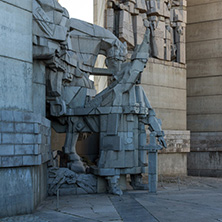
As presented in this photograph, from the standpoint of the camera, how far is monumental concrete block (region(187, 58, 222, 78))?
23203 mm

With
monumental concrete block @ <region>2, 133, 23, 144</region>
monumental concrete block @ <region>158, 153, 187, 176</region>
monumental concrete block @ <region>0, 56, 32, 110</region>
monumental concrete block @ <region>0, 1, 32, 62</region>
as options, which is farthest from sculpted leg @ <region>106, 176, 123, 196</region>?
monumental concrete block @ <region>158, 153, 187, 176</region>

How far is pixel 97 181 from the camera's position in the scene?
43.9 feet

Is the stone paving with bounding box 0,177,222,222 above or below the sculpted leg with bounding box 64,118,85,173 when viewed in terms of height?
below

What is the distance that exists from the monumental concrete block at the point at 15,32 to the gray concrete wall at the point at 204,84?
49.9 ft

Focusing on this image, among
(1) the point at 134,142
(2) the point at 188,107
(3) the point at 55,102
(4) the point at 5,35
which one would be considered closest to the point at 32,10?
(4) the point at 5,35

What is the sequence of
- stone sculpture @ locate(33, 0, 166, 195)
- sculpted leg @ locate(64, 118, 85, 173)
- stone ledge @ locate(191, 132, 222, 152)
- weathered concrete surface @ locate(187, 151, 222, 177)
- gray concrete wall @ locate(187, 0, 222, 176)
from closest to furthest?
stone sculpture @ locate(33, 0, 166, 195), sculpted leg @ locate(64, 118, 85, 173), stone ledge @ locate(191, 132, 222, 152), weathered concrete surface @ locate(187, 151, 222, 177), gray concrete wall @ locate(187, 0, 222, 176)

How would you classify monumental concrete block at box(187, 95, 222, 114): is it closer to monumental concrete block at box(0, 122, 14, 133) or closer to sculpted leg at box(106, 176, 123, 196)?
sculpted leg at box(106, 176, 123, 196)

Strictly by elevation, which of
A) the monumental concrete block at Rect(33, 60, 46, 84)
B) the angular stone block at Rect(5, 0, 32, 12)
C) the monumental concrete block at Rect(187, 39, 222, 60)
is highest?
the monumental concrete block at Rect(187, 39, 222, 60)

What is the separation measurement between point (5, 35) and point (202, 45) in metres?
16.5

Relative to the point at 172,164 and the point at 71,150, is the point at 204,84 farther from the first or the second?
the point at 71,150

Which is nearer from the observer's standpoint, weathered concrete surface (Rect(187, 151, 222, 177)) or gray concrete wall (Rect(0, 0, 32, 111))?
gray concrete wall (Rect(0, 0, 32, 111))

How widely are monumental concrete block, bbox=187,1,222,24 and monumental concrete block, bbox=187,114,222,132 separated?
5.95m

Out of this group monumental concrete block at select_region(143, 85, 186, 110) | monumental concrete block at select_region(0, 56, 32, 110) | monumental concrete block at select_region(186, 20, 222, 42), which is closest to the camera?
monumental concrete block at select_region(0, 56, 32, 110)

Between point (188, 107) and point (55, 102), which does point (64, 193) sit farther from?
point (188, 107)
